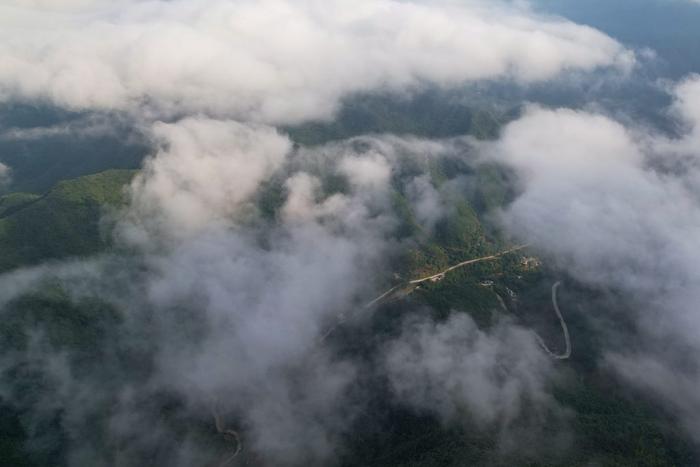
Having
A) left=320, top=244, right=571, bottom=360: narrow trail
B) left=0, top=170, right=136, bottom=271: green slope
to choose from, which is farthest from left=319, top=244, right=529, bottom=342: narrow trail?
left=0, top=170, right=136, bottom=271: green slope

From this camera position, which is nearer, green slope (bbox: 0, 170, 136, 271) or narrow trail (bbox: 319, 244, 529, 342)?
green slope (bbox: 0, 170, 136, 271)

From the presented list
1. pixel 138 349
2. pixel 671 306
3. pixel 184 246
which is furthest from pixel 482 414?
pixel 184 246

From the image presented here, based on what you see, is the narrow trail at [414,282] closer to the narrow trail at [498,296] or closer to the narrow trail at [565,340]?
the narrow trail at [498,296]

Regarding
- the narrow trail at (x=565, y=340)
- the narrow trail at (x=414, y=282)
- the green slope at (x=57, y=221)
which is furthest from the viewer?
the narrow trail at (x=414, y=282)

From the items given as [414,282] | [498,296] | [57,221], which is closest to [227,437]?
[414,282]

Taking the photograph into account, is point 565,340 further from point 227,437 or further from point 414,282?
point 227,437

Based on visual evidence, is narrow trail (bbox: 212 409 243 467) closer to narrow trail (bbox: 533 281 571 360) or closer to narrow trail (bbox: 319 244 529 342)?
narrow trail (bbox: 319 244 529 342)

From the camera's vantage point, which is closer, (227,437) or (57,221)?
(227,437)

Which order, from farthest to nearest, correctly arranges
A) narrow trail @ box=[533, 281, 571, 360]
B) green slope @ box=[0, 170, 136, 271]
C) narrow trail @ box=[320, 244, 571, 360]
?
1. green slope @ box=[0, 170, 136, 271]
2. narrow trail @ box=[320, 244, 571, 360]
3. narrow trail @ box=[533, 281, 571, 360]

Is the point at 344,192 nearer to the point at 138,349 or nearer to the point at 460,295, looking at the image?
the point at 460,295

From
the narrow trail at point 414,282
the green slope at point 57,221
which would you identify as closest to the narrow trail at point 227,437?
the narrow trail at point 414,282
